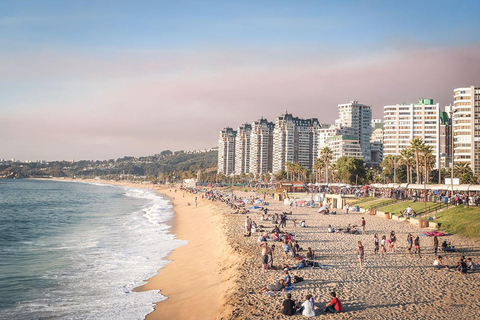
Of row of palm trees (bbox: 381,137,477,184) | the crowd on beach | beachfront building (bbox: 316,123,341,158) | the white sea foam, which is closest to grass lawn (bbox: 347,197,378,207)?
row of palm trees (bbox: 381,137,477,184)

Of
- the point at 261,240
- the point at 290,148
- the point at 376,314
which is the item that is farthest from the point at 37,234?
the point at 290,148

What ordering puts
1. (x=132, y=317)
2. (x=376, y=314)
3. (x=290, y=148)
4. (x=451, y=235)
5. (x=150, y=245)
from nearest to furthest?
(x=376, y=314) → (x=132, y=317) → (x=451, y=235) → (x=150, y=245) → (x=290, y=148)

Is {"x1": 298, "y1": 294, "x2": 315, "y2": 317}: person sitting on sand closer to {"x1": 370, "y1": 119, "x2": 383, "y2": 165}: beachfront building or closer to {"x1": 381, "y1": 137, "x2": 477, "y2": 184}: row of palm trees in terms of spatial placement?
{"x1": 381, "y1": 137, "x2": 477, "y2": 184}: row of palm trees

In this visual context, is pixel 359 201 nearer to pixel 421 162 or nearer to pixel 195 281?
pixel 421 162

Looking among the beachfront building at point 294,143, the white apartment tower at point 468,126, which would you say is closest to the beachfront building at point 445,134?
the white apartment tower at point 468,126

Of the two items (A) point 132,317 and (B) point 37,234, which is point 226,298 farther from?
(B) point 37,234

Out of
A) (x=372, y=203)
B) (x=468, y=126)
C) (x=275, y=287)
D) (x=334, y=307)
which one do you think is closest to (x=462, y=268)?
(x=334, y=307)

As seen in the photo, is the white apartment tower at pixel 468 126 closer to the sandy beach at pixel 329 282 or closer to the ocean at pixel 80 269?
the sandy beach at pixel 329 282
